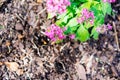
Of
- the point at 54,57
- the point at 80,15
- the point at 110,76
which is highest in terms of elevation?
the point at 80,15

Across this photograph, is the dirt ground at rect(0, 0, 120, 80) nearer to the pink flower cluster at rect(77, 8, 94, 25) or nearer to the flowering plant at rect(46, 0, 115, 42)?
the flowering plant at rect(46, 0, 115, 42)

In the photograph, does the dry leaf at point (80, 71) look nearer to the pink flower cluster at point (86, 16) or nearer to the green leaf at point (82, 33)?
the green leaf at point (82, 33)

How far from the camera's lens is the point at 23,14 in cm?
260

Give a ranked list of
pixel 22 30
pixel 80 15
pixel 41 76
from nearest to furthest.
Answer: pixel 80 15
pixel 41 76
pixel 22 30

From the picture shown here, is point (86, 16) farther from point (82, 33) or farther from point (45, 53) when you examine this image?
point (45, 53)

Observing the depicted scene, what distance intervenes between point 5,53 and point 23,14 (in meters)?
0.43

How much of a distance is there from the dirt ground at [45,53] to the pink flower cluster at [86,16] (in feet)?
1.51

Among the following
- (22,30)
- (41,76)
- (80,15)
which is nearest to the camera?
(80,15)

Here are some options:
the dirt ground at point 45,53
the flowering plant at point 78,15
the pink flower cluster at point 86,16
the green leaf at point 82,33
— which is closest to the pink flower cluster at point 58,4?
the flowering plant at point 78,15

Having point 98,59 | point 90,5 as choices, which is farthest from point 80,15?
point 98,59

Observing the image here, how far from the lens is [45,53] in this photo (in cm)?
243

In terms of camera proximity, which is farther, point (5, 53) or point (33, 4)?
point (33, 4)

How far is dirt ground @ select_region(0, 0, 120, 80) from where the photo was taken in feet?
7.70

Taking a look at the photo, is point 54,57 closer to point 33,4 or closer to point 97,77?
point 97,77
